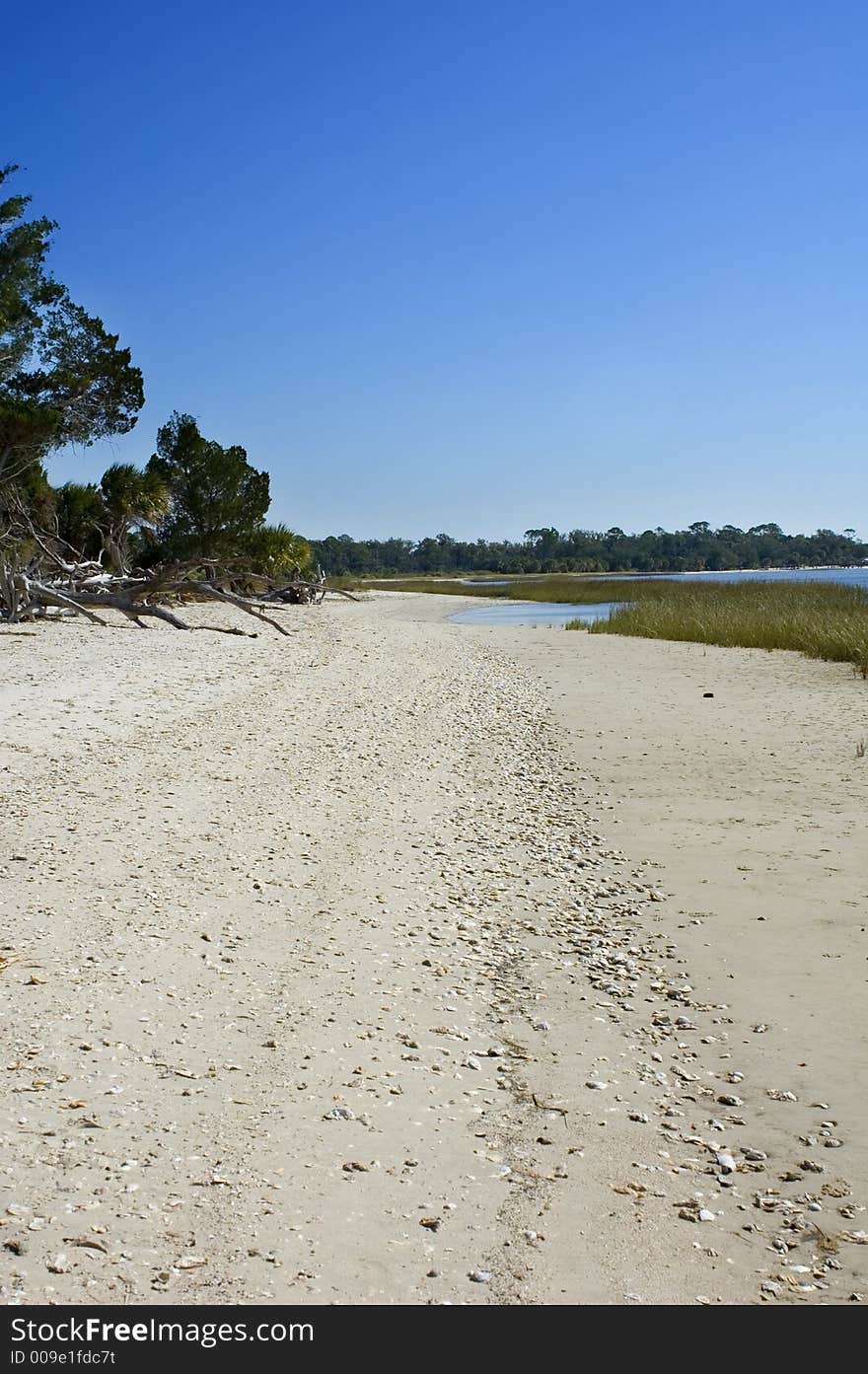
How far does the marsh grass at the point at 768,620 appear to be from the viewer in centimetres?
2137

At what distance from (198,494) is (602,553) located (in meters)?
124

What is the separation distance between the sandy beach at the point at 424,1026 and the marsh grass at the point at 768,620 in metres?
11.1

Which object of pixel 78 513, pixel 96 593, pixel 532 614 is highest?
pixel 78 513

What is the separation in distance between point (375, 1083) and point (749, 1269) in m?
1.51

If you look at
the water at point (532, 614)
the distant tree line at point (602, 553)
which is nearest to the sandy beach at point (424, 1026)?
the water at point (532, 614)

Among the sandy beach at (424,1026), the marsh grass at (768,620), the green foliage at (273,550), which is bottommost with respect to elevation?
the sandy beach at (424,1026)

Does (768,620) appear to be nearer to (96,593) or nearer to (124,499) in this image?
(96,593)

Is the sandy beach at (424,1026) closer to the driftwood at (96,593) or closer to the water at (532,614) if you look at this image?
the driftwood at (96,593)

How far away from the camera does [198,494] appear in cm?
4056

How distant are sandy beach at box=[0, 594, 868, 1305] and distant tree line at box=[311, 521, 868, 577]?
410 feet

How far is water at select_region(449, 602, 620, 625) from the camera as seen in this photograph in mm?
41547

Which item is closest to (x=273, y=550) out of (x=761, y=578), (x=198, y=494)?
(x=198, y=494)
